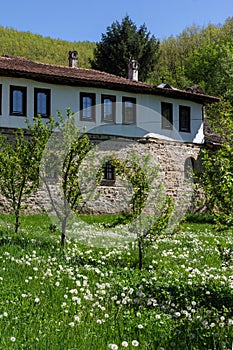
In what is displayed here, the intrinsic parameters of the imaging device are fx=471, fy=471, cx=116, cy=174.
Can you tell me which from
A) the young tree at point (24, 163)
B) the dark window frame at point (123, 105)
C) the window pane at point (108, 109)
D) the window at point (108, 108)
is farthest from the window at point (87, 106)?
the young tree at point (24, 163)

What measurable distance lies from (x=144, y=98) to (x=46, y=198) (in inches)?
316

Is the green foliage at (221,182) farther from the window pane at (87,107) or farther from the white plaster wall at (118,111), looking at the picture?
the window pane at (87,107)

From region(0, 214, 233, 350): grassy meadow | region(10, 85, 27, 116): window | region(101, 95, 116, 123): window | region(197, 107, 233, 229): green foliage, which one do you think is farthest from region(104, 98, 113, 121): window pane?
region(197, 107, 233, 229): green foliage

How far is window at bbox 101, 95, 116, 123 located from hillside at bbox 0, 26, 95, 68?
95.4 feet

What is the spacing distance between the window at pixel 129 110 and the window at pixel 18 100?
543 cm

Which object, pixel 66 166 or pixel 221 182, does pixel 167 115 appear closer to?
pixel 66 166

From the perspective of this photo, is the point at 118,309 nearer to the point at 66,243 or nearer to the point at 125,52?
the point at 66,243

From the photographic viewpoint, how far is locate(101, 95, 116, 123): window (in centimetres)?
2539

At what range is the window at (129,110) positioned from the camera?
25.9 meters

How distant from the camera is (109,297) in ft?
27.0

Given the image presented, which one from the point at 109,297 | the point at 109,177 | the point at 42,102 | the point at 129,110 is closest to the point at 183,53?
the point at 129,110

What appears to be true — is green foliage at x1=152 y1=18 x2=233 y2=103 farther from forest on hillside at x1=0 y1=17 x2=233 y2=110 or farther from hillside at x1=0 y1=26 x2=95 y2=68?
hillside at x1=0 y1=26 x2=95 y2=68

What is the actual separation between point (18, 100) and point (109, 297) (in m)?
17.2

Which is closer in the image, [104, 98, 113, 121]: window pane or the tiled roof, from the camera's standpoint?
the tiled roof
